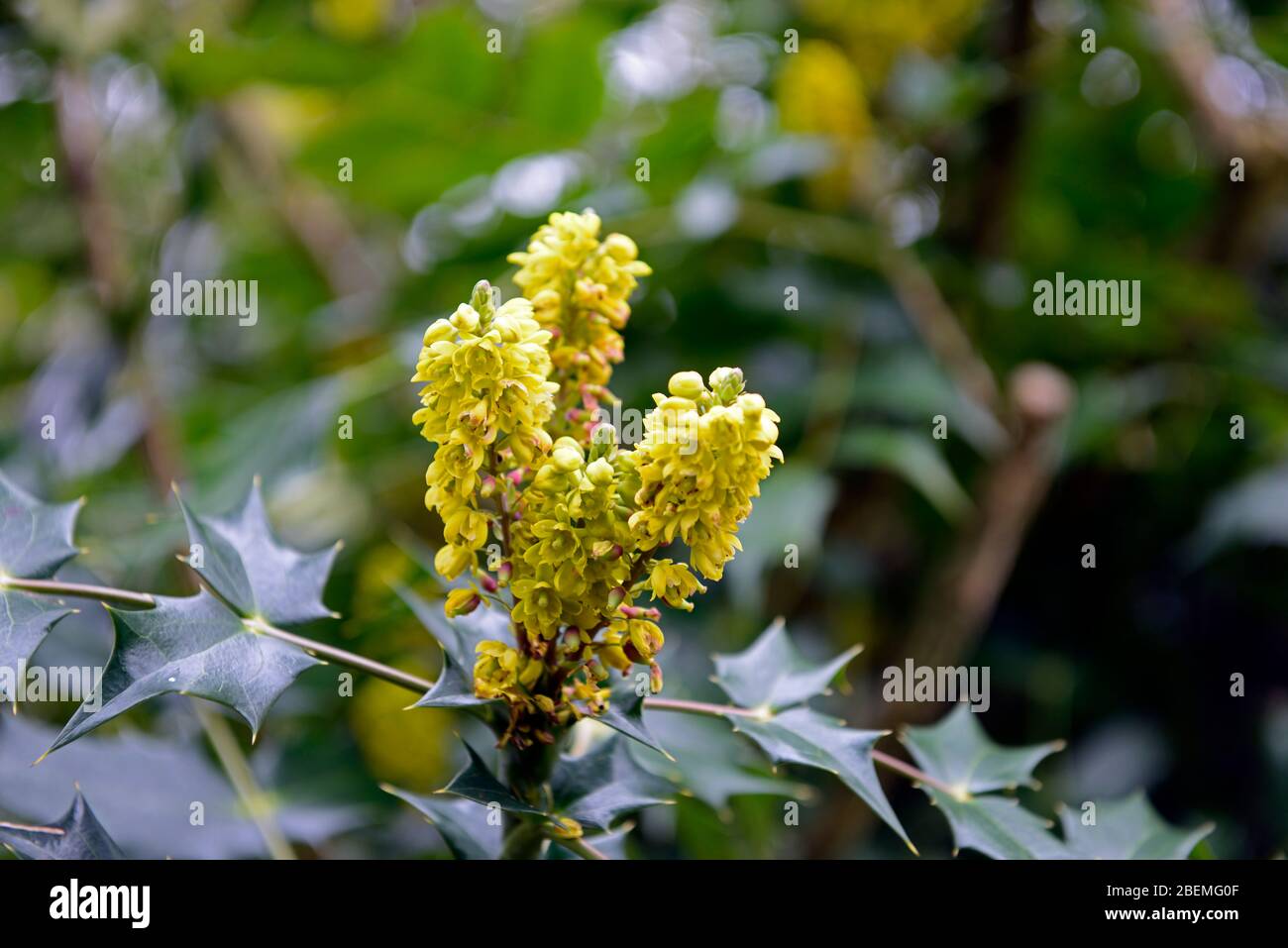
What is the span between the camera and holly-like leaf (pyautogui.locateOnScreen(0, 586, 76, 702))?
23.3 inches

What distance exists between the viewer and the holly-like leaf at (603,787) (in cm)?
64

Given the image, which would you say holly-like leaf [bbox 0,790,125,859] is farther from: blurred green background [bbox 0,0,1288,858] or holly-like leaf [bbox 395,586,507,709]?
blurred green background [bbox 0,0,1288,858]

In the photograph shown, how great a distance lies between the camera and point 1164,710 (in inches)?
61.7

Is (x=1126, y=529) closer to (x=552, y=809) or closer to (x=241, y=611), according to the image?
(x=552, y=809)

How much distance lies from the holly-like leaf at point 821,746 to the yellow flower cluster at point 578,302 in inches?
8.3

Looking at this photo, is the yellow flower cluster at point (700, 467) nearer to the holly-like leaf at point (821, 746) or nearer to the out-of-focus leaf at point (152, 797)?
the holly-like leaf at point (821, 746)

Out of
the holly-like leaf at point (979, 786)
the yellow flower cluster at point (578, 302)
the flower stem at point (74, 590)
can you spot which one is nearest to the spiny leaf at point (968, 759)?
the holly-like leaf at point (979, 786)

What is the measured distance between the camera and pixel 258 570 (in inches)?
27.6

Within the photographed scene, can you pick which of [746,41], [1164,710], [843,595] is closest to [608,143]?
[746,41]

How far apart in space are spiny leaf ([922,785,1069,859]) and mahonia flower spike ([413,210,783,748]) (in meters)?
0.22

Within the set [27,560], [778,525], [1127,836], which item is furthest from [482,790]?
[778,525]

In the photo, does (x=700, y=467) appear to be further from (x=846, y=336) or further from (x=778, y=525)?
(x=846, y=336)

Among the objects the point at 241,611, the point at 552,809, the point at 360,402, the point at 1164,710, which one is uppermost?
the point at 360,402
